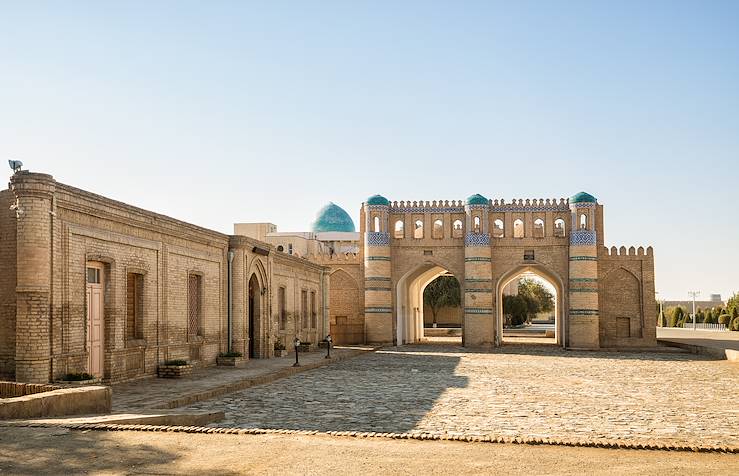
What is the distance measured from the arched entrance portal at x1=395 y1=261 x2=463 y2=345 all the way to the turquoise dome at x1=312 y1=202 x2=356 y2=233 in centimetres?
1489

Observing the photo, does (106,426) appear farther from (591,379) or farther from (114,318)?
(591,379)

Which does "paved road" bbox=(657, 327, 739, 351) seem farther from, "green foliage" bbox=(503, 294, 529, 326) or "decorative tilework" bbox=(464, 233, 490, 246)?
"green foliage" bbox=(503, 294, 529, 326)

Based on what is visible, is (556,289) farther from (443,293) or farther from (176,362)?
(176,362)

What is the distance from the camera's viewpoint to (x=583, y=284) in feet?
116

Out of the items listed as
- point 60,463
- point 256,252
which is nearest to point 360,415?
point 60,463

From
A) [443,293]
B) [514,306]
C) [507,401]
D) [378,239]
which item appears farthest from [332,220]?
[507,401]

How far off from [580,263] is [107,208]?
80.3 ft

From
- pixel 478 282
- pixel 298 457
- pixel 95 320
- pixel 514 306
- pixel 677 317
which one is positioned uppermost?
pixel 478 282

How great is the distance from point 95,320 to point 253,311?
30.5 feet

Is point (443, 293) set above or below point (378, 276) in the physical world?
below

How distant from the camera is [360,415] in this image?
12.5 meters

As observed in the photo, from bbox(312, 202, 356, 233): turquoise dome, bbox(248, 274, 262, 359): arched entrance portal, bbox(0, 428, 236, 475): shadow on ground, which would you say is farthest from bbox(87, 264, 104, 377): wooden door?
bbox(312, 202, 356, 233): turquoise dome

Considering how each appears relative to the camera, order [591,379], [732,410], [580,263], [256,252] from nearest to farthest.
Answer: [732,410] < [591,379] < [256,252] < [580,263]

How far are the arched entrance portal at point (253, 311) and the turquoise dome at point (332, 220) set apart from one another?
103ft
